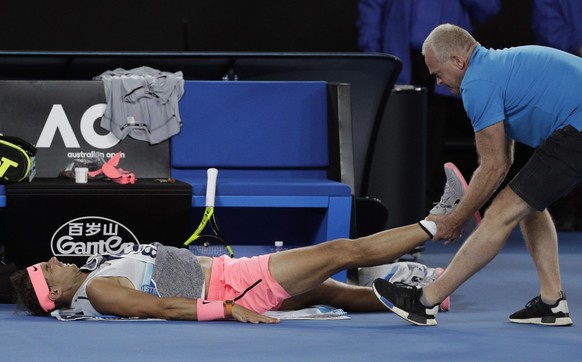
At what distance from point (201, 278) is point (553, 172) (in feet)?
5.22

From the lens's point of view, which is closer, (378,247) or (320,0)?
(378,247)

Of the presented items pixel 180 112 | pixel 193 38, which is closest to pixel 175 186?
pixel 180 112

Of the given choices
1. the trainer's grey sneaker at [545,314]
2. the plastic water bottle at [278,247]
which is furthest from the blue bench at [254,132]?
the trainer's grey sneaker at [545,314]

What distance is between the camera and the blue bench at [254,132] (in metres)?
7.00

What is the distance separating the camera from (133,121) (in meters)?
6.94

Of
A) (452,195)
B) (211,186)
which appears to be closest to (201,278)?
(211,186)

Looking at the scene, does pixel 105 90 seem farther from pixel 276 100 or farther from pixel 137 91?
pixel 276 100

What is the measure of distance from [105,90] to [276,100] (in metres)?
0.98

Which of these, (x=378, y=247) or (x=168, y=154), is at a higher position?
(x=168, y=154)

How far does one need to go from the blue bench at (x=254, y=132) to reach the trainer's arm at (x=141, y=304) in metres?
1.65

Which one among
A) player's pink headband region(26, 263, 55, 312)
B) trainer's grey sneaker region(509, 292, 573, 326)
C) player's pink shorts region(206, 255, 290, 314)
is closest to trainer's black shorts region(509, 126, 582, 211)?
Result: trainer's grey sneaker region(509, 292, 573, 326)

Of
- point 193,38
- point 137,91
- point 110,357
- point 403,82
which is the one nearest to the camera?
point 110,357

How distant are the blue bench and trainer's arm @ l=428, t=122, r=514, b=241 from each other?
5.79 ft

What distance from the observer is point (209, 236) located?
6270 mm
